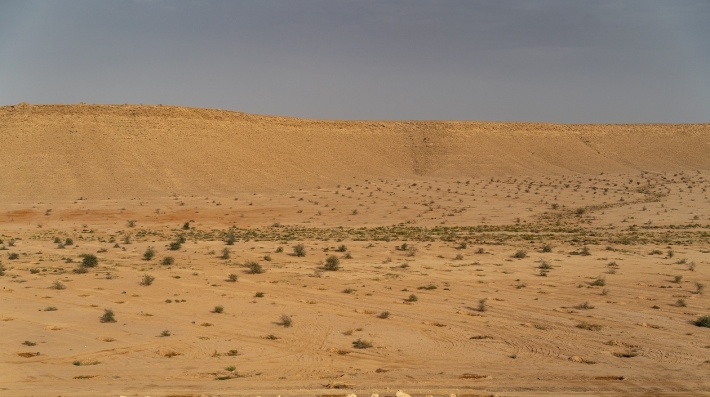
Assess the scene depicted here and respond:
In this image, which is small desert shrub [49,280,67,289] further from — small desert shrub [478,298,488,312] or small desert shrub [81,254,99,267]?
small desert shrub [478,298,488,312]

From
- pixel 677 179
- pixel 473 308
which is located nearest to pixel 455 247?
pixel 473 308

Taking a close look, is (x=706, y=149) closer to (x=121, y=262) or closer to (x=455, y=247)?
(x=455, y=247)

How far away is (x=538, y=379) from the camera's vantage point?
10.4 m

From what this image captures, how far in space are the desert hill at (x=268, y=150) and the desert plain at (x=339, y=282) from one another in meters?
0.62

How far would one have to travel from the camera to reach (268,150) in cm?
7319

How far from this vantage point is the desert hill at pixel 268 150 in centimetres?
5972

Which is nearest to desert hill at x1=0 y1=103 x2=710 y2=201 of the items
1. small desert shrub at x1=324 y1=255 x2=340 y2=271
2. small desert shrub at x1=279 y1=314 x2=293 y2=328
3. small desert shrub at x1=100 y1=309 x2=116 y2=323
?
small desert shrub at x1=324 y1=255 x2=340 y2=271

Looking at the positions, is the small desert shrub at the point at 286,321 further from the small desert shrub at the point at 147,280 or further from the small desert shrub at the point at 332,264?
the small desert shrub at the point at 332,264

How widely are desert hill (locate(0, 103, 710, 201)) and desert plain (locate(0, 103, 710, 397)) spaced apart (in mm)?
619

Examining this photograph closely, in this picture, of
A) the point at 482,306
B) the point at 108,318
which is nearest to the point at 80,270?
the point at 108,318

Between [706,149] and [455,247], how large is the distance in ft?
231

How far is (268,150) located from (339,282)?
5486 centimetres

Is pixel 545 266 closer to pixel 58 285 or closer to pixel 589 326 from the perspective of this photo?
pixel 589 326

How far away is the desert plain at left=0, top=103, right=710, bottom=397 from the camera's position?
35.4 feet
